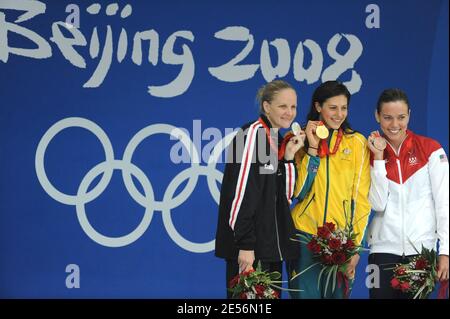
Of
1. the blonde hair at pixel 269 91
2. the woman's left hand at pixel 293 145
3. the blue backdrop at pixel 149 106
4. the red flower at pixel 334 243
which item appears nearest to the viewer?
the red flower at pixel 334 243

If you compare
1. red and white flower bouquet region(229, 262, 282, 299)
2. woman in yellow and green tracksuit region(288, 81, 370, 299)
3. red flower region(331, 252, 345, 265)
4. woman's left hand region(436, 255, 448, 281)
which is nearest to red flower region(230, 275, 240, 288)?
red and white flower bouquet region(229, 262, 282, 299)

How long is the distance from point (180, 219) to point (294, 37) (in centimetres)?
175

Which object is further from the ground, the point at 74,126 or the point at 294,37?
the point at 294,37

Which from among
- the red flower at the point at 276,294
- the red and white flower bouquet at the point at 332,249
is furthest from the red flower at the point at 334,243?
the red flower at the point at 276,294

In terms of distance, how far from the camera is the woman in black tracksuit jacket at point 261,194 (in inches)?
232

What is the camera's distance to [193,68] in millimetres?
6719

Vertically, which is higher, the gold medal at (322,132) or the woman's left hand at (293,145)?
the gold medal at (322,132)

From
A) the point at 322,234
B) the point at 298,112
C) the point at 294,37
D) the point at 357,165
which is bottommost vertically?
the point at 322,234

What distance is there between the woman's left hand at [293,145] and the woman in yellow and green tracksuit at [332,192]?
0.26ft

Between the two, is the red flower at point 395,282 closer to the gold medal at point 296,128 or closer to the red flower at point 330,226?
the red flower at point 330,226

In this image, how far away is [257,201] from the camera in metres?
5.93

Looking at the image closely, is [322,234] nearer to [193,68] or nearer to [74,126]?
[193,68]

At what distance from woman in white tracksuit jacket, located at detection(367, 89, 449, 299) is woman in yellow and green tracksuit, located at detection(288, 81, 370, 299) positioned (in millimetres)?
132
